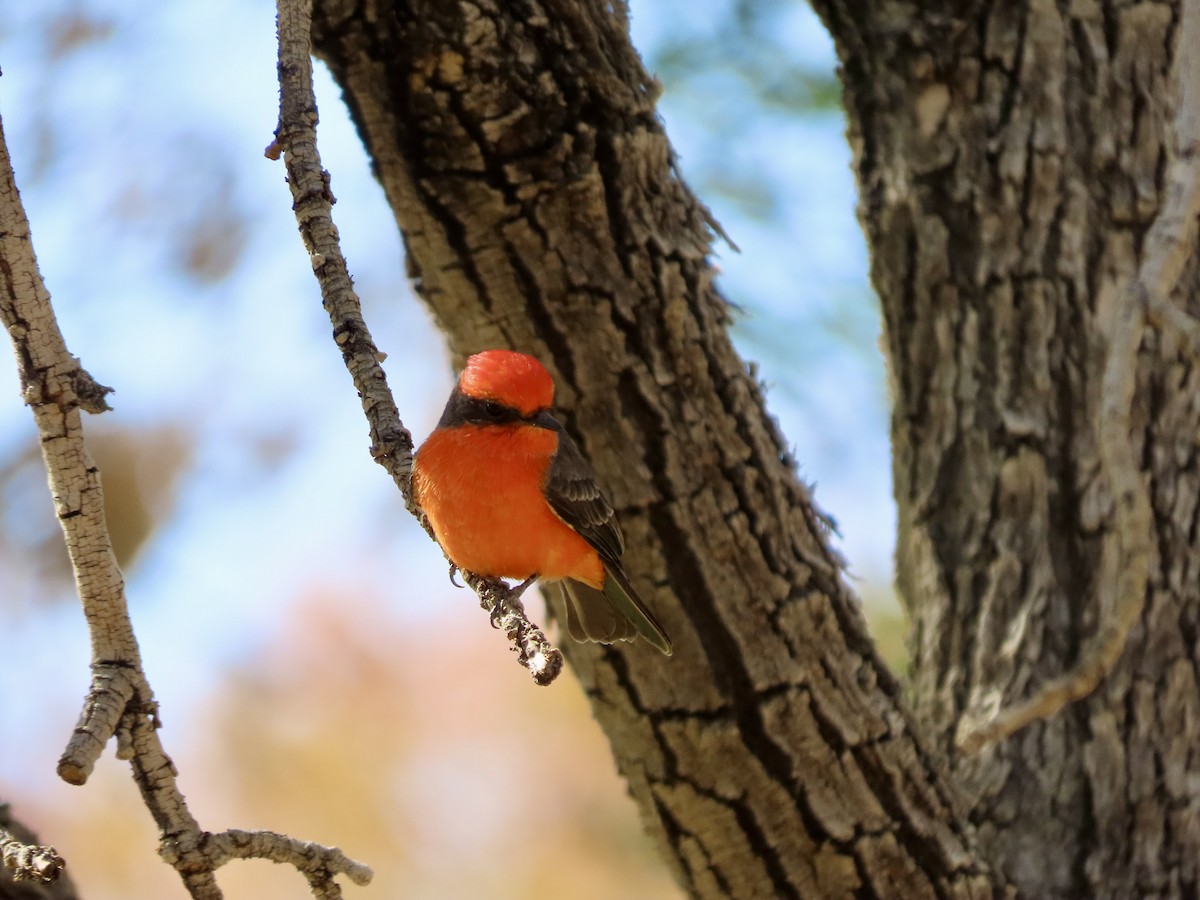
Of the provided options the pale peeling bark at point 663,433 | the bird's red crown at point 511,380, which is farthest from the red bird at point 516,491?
the pale peeling bark at point 663,433

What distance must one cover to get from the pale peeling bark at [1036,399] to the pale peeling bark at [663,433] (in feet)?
1.59

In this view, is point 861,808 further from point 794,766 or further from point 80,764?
point 80,764

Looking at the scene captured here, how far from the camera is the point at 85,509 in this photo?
2.23 m

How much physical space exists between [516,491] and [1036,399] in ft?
5.51

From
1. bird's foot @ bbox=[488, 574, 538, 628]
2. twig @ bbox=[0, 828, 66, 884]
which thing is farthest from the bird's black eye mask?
twig @ bbox=[0, 828, 66, 884]

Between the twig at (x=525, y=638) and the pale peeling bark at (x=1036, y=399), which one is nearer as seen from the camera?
the twig at (x=525, y=638)

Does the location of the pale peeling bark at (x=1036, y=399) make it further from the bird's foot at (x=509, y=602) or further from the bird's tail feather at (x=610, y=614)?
the bird's foot at (x=509, y=602)

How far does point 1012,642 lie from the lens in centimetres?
390

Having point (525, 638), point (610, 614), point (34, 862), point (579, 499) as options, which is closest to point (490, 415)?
point (579, 499)

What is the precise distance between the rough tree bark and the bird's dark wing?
0.11 m

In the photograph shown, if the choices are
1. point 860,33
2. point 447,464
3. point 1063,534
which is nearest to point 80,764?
point 447,464

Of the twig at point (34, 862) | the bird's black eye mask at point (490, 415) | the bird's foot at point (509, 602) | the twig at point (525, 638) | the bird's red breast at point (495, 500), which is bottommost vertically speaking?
the twig at point (34, 862)

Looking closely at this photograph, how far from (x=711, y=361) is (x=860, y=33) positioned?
147 centimetres

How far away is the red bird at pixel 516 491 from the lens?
3.21 metres
